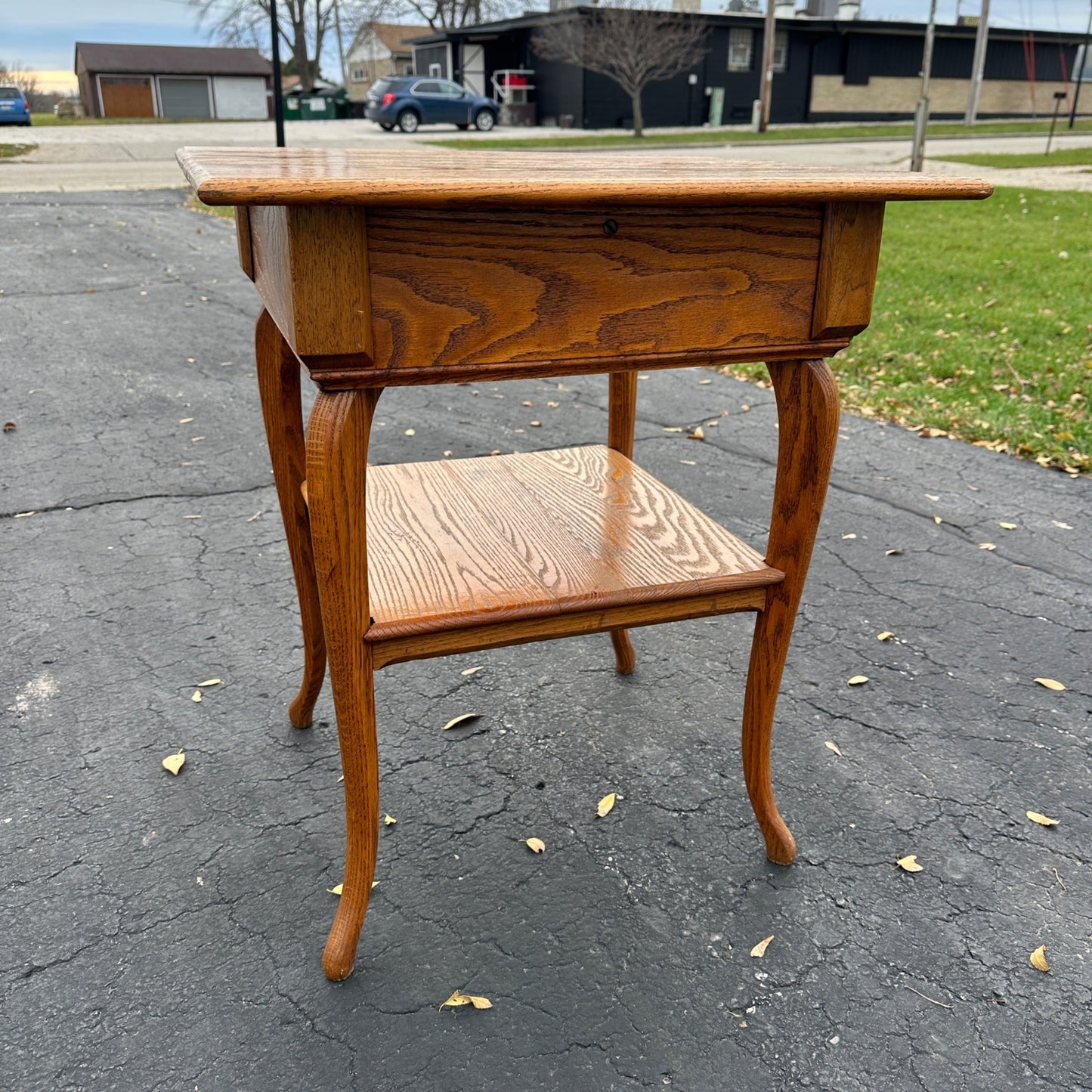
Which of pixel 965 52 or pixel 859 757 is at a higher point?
pixel 965 52

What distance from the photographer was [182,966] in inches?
64.5

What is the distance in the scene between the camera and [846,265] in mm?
1451

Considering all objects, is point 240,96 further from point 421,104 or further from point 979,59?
point 979,59

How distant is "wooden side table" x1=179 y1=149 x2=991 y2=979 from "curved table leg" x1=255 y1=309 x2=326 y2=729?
0.02 metres

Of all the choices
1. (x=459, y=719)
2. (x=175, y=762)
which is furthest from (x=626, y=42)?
(x=175, y=762)

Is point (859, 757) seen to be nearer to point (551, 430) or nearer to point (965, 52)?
point (551, 430)

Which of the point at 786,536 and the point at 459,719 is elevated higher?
the point at 786,536

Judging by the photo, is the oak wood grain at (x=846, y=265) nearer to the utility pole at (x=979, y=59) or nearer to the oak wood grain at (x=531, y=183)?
the oak wood grain at (x=531, y=183)

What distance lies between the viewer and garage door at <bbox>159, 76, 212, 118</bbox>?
143ft

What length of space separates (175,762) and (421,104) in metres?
27.8

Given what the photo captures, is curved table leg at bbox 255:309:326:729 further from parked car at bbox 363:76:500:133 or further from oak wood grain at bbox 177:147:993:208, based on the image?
parked car at bbox 363:76:500:133

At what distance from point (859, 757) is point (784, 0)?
1488 inches

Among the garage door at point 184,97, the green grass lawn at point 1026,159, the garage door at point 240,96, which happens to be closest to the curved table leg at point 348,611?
the green grass lawn at point 1026,159

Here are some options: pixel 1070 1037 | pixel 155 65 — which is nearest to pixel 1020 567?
pixel 1070 1037
